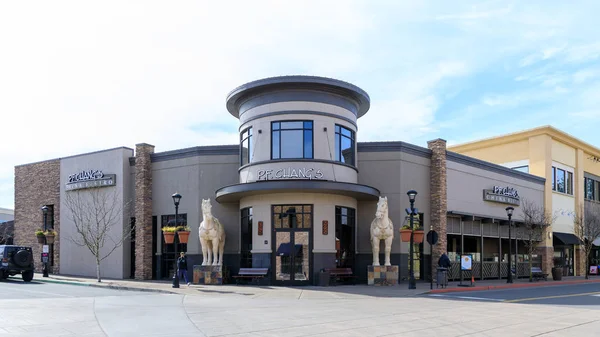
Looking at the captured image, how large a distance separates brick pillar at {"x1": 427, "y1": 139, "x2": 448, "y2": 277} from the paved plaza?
7691 millimetres

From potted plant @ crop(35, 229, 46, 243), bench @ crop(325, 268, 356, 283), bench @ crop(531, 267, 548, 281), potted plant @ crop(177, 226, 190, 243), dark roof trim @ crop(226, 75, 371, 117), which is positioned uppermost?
dark roof trim @ crop(226, 75, 371, 117)

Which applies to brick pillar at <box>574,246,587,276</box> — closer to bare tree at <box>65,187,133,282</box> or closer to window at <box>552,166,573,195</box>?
window at <box>552,166,573,195</box>

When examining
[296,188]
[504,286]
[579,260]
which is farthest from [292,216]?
[579,260]

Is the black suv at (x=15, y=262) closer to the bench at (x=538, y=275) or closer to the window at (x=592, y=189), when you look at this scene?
the bench at (x=538, y=275)

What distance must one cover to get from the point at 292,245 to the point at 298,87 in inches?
281

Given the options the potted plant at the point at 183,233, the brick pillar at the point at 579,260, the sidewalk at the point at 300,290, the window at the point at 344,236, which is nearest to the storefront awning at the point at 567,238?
the brick pillar at the point at 579,260

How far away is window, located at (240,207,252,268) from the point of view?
27.1 m

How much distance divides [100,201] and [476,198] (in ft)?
70.6

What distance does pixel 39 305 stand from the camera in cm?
1667

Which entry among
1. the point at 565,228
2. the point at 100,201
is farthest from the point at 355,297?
the point at 565,228

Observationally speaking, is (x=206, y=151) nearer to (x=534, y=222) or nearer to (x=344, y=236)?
(x=344, y=236)

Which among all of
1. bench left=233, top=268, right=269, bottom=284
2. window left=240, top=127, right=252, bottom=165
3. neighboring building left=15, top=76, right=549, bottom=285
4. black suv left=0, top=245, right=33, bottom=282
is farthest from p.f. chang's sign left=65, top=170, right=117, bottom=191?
bench left=233, top=268, right=269, bottom=284

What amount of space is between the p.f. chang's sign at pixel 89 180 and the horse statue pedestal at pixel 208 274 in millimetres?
8584

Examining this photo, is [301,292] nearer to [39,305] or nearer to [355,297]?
[355,297]
